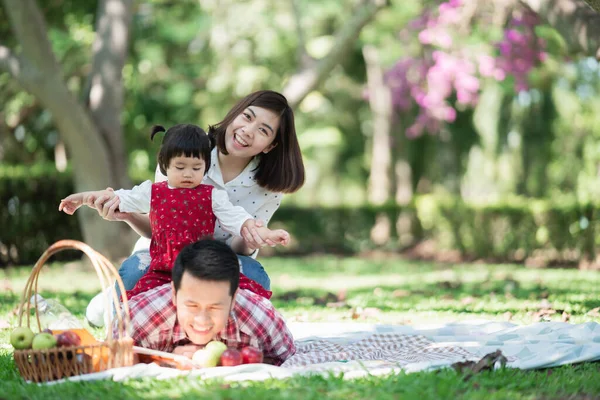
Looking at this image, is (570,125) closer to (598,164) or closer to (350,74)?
(598,164)

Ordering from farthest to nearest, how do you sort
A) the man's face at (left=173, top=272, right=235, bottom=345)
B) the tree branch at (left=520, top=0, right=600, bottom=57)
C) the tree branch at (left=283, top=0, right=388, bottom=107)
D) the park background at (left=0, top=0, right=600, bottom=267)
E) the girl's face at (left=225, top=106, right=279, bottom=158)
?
the tree branch at (left=283, top=0, right=388, bottom=107)
the park background at (left=0, top=0, right=600, bottom=267)
the tree branch at (left=520, top=0, right=600, bottom=57)
the girl's face at (left=225, top=106, right=279, bottom=158)
the man's face at (left=173, top=272, right=235, bottom=345)

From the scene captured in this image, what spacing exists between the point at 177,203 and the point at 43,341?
109 cm

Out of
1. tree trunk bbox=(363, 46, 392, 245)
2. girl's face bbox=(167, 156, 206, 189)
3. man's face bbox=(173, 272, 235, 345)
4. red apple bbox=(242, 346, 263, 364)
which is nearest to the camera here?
man's face bbox=(173, 272, 235, 345)

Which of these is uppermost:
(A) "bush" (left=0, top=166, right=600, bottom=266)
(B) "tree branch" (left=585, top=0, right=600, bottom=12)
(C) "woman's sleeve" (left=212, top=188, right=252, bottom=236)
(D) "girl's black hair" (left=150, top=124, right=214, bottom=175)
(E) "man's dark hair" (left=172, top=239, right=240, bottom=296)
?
(B) "tree branch" (left=585, top=0, right=600, bottom=12)

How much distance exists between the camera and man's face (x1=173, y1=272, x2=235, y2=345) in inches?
150

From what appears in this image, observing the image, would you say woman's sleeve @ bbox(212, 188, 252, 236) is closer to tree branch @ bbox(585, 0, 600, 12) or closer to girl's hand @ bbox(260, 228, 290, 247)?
girl's hand @ bbox(260, 228, 290, 247)

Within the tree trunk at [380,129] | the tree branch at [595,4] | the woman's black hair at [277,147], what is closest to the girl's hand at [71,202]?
the woman's black hair at [277,147]

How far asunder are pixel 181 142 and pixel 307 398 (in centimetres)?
159

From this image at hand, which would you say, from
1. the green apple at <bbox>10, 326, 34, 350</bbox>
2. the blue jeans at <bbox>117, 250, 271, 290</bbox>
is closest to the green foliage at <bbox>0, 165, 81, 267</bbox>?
the blue jeans at <bbox>117, 250, 271, 290</bbox>

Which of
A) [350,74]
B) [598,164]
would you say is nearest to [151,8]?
[350,74]

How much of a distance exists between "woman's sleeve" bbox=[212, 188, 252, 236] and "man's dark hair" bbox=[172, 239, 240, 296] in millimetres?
392

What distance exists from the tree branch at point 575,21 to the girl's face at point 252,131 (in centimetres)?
379

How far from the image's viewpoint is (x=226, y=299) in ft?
12.7

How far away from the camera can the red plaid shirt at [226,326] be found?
4133mm
